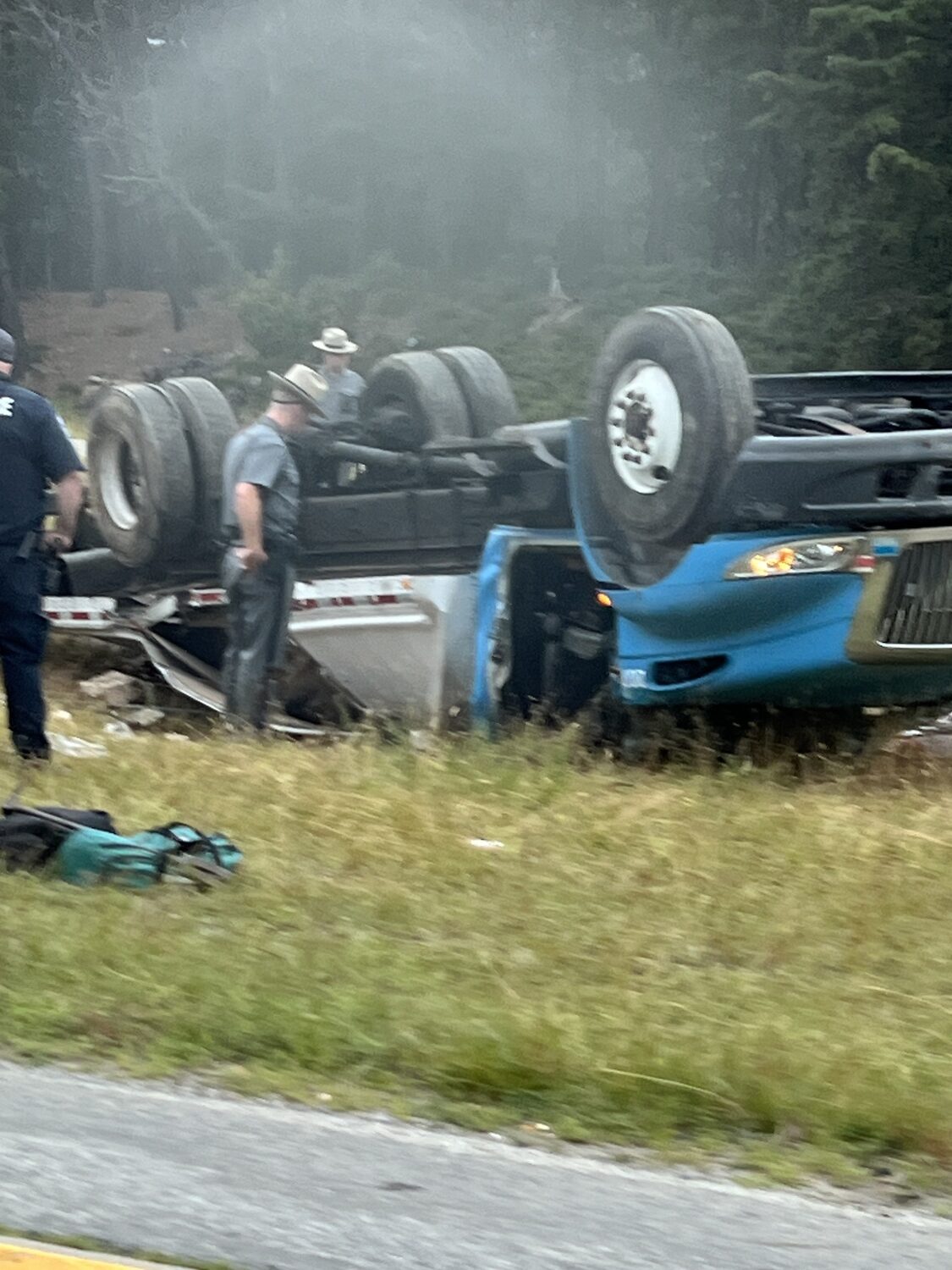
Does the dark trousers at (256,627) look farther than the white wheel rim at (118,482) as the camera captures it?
No

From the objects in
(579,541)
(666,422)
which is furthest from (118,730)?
(666,422)

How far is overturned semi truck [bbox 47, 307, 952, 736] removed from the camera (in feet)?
22.1

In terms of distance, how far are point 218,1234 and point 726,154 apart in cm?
3704

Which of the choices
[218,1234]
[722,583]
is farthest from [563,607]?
[218,1234]

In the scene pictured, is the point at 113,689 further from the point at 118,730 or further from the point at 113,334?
the point at 113,334

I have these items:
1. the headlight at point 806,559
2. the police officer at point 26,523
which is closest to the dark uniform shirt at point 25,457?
the police officer at point 26,523

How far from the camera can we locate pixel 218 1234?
308 cm

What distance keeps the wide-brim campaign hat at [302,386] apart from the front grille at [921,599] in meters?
3.04

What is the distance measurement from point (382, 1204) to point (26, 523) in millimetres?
4436

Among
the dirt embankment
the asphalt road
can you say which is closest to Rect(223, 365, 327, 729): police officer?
the asphalt road

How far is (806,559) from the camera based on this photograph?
6.79 metres

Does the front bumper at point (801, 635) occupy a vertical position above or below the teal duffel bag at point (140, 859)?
above

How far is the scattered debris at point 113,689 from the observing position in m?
10.0

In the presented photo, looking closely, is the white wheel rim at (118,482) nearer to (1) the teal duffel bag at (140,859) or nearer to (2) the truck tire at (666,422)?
(2) the truck tire at (666,422)
